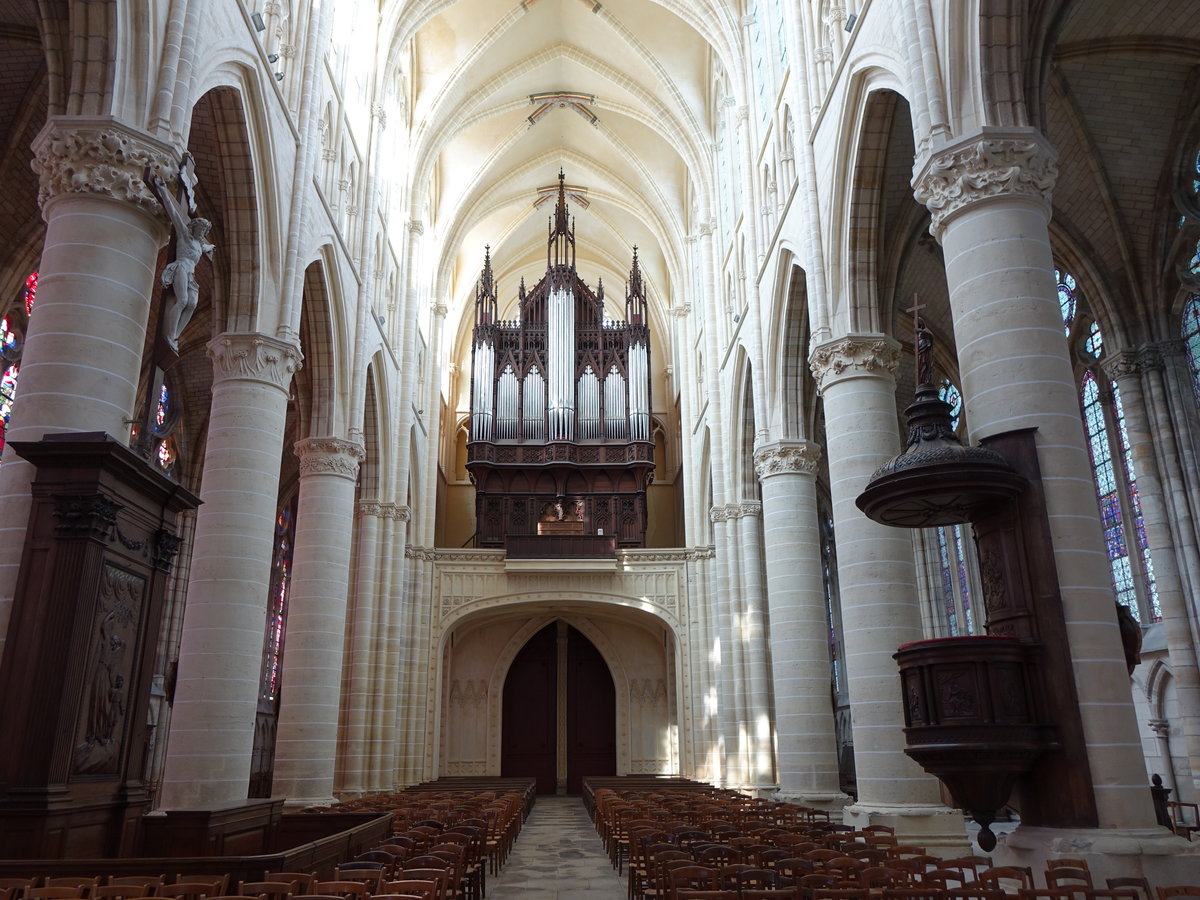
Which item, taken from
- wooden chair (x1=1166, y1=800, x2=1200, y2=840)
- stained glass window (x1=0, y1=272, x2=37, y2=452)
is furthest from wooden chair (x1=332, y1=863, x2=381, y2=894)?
stained glass window (x1=0, y1=272, x2=37, y2=452)

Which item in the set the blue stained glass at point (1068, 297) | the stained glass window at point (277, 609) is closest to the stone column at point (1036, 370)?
the blue stained glass at point (1068, 297)

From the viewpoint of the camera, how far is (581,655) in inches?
1305

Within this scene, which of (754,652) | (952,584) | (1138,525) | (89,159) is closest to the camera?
(89,159)

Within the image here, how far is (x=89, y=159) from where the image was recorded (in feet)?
27.8

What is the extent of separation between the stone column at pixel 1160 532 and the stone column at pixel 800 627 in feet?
17.8

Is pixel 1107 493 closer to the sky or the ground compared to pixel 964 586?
closer to the sky

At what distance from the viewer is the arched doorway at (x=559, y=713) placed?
3212 centimetres

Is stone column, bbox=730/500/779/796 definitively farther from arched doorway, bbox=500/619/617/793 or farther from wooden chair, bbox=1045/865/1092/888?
wooden chair, bbox=1045/865/1092/888

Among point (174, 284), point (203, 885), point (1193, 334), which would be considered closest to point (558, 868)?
point (203, 885)

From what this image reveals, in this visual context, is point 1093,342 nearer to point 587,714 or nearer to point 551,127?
point 551,127

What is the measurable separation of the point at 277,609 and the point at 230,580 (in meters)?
19.6

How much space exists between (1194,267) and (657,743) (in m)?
21.1

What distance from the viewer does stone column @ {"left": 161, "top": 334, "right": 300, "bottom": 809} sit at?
11.1 meters

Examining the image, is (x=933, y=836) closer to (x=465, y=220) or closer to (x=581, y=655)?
(x=581, y=655)
